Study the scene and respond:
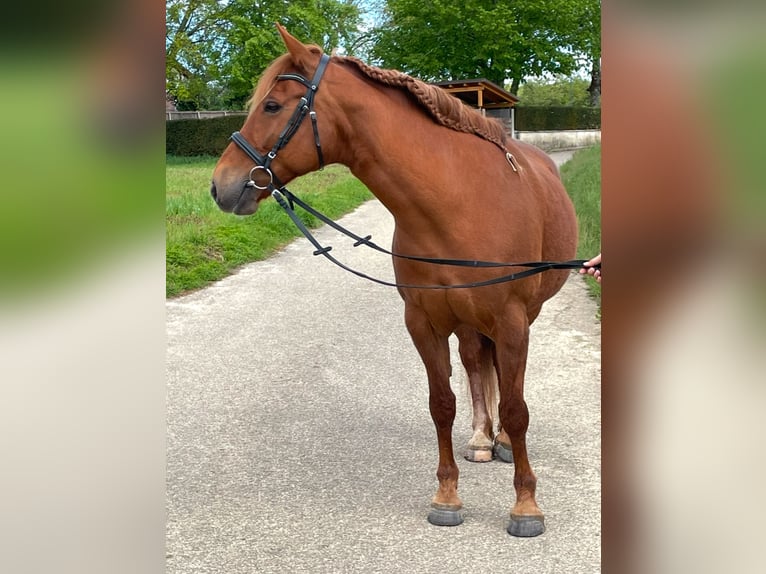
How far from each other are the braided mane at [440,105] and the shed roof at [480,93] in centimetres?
1116

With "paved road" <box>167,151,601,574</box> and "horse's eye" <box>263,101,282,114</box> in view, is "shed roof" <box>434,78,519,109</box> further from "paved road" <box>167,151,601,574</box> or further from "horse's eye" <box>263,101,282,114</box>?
"horse's eye" <box>263,101,282,114</box>

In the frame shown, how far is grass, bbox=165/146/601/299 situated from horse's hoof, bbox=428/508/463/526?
4.98 metres

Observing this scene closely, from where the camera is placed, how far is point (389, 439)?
4.42 metres

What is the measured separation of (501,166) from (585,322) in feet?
15.0

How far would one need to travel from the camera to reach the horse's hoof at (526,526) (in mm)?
3252

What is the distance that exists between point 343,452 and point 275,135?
2155mm

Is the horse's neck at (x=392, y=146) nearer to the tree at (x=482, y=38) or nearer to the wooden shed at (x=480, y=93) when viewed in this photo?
the wooden shed at (x=480, y=93)

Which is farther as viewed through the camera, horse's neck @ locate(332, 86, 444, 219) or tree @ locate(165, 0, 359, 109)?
tree @ locate(165, 0, 359, 109)

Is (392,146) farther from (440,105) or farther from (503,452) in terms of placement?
(503,452)

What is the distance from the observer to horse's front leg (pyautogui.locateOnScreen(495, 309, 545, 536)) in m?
3.08

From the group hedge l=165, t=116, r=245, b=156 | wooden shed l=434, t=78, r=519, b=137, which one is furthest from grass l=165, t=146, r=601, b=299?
hedge l=165, t=116, r=245, b=156
